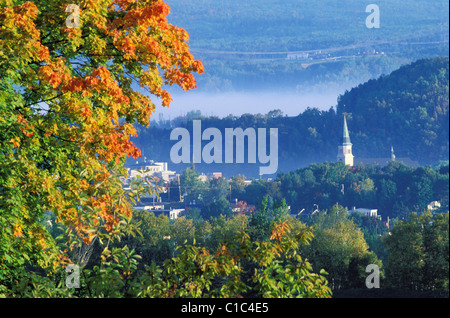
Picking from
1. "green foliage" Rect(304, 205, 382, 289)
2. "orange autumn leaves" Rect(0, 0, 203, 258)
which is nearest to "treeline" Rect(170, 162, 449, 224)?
"green foliage" Rect(304, 205, 382, 289)

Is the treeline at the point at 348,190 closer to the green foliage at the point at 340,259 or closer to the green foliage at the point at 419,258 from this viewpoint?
the green foliage at the point at 340,259

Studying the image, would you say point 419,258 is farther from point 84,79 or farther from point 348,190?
point 348,190

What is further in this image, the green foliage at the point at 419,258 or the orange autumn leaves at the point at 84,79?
the green foliage at the point at 419,258

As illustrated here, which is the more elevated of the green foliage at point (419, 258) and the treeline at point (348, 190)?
the treeline at point (348, 190)

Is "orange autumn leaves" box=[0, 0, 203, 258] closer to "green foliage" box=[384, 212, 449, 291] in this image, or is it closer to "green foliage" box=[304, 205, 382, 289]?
"green foliage" box=[384, 212, 449, 291]

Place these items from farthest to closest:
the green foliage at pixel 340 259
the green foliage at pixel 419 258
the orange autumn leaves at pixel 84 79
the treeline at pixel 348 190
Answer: the treeline at pixel 348 190 → the green foliage at pixel 340 259 → the green foliage at pixel 419 258 → the orange autumn leaves at pixel 84 79

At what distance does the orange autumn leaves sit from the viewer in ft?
36.1

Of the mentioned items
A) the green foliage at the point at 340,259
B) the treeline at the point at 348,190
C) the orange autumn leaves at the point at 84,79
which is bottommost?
the green foliage at the point at 340,259

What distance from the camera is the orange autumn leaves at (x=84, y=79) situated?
10992mm

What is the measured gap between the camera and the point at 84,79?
11539 mm

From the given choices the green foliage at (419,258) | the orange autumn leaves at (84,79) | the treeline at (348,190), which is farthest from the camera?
the treeline at (348,190)

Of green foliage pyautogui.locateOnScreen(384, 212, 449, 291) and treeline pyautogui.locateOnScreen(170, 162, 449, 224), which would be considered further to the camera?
treeline pyautogui.locateOnScreen(170, 162, 449, 224)

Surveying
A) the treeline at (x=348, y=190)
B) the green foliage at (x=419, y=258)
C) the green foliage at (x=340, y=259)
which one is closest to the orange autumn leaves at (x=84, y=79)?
the green foliage at (x=419, y=258)
